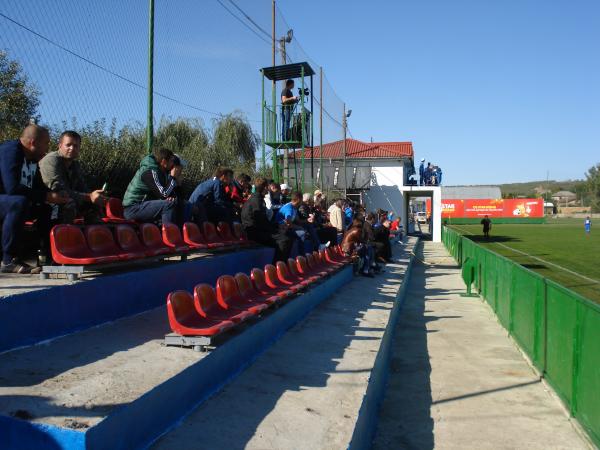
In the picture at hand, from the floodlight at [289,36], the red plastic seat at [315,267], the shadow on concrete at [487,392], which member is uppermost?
the floodlight at [289,36]

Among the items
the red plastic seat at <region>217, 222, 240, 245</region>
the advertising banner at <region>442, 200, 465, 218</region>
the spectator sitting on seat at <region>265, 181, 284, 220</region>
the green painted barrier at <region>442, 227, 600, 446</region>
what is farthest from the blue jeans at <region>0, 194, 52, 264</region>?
the advertising banner at <region>442, 200, 465, 218</region>

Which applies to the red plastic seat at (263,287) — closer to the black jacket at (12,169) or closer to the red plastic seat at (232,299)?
the red plastic seat at (232,299)

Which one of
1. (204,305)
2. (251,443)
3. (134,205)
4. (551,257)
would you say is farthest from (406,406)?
(551,257)

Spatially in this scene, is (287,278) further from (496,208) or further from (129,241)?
(496,208)

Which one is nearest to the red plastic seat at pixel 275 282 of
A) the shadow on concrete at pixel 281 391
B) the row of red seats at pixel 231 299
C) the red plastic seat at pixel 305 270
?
the row of red seats at pixel 231 299

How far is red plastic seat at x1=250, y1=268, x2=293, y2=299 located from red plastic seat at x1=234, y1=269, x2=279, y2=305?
11 centimetres

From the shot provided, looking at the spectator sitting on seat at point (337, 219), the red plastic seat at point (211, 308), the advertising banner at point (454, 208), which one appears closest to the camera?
the red plastic seat at point (211, 308)

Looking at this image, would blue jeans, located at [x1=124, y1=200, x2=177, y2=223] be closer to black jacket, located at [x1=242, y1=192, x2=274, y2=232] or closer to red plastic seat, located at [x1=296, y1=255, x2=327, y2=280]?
black jacket, located at [x1=242, y1=192, x2=274, y2=232]

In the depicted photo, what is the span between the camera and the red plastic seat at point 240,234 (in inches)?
342

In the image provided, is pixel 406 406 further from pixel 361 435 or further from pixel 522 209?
pixel 522 209

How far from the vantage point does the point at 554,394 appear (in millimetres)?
6047

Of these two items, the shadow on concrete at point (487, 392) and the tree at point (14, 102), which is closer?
the shadow on concrete at point (487, 392)

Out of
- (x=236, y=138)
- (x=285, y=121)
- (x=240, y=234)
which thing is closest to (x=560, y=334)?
(x=240, y=234)

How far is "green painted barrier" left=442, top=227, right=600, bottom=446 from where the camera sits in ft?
15.2
